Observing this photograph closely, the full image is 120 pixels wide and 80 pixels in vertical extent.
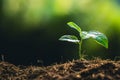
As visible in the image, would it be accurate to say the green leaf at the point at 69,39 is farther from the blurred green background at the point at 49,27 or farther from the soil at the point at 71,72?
the blurred green background at the point at 49,27

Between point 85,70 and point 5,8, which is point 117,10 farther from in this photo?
point 85,70

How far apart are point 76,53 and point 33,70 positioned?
4.05 ft

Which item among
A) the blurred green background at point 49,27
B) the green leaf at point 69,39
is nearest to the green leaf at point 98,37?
the green leaf at point 69,39

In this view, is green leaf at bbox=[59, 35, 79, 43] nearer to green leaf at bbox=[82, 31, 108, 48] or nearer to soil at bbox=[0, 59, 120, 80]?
green leaf at bbox=[82, 31, 108, 48]

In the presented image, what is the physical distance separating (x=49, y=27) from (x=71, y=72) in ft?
4.56

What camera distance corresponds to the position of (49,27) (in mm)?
3328

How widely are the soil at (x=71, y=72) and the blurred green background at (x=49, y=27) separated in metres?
0.94

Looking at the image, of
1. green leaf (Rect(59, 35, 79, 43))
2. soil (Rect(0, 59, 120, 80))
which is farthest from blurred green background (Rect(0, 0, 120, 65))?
soil (Rect(0, 59, 120, 80))

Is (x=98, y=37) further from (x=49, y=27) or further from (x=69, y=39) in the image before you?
(x=49, y=27)

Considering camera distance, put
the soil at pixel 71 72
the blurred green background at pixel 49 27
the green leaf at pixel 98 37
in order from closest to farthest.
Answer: the soil at pixel 71 72, the green leaf at pixel 98 37, the blurred green background at pixel 49 27

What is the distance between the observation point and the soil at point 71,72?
1.85 metres

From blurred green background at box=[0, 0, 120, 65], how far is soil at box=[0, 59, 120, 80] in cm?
94

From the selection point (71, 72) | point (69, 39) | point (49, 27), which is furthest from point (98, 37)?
point (49, 27)

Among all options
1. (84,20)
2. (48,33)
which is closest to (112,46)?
(84,20)
